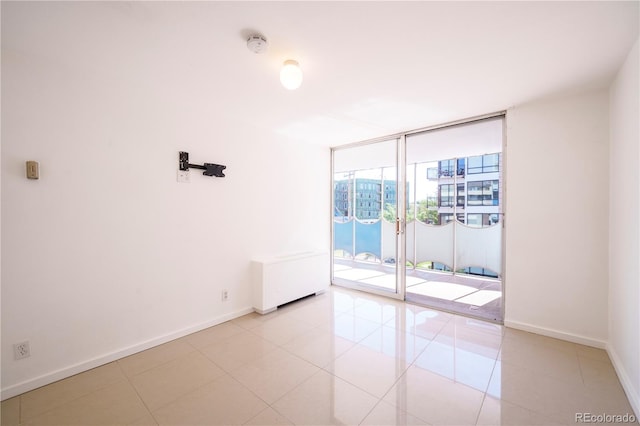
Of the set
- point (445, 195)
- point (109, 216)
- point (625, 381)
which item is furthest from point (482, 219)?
point (109, 216)

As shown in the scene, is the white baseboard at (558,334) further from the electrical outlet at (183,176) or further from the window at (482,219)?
the electrical outlet at (183,176)

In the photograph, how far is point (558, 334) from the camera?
→ 8.34ft

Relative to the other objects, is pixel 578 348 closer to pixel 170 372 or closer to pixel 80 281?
pixel 170 372

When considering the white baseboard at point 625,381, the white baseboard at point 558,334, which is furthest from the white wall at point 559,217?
the white baseboard at point 625,381

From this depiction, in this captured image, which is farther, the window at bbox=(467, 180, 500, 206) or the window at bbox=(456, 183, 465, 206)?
the window at bbox=(456, 183, 465, 206)

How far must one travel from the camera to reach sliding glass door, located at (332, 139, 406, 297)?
4.69 m

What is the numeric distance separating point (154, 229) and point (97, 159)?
0.74 metres

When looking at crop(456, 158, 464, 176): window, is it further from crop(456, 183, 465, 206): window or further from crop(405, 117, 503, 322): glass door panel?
crop(456, 183, 465, 206): window

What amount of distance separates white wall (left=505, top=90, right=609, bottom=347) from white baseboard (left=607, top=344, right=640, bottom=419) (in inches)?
9.6

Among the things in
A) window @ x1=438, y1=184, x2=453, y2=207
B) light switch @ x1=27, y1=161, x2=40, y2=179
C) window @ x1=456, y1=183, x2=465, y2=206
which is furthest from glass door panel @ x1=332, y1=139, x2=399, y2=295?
light switch @ x1=27, y1=161, x2=40, y2=179

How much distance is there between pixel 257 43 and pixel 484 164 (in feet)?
16.2

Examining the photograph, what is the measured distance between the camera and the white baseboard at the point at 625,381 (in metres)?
1.62

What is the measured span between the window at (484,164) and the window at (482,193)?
0.24 m

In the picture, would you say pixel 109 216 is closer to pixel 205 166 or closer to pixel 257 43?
pixel 205 166
